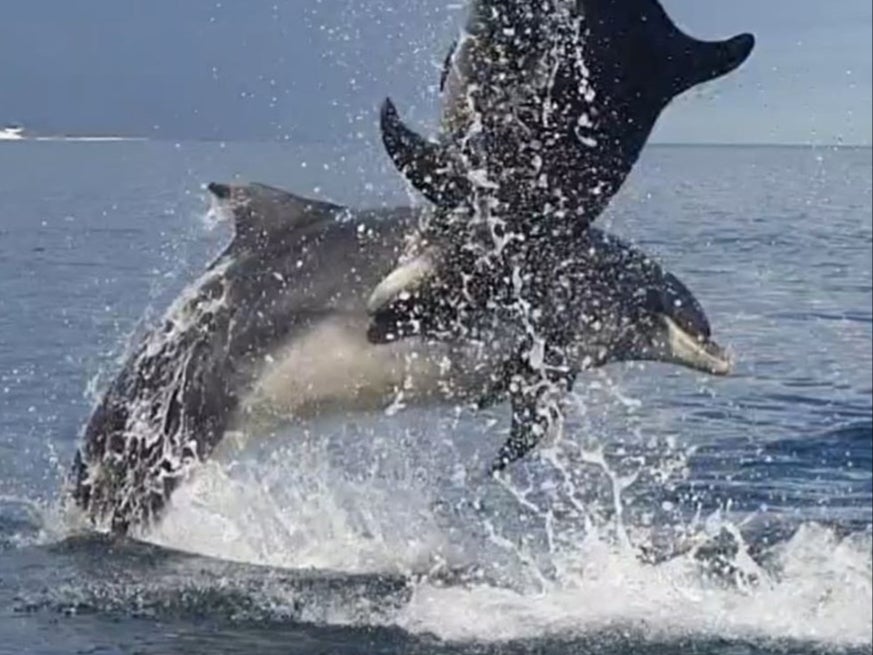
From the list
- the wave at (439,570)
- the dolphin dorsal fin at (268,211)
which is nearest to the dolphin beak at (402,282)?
the dolphin dorsal fin at (268,211)

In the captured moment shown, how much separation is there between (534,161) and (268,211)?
351 cm

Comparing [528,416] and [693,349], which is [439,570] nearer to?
[528,416]

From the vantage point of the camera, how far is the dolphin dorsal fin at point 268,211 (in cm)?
1401

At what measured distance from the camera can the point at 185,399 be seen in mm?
13969

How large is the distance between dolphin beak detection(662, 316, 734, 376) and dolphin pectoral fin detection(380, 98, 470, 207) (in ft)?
6.82

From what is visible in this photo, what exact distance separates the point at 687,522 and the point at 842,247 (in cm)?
619

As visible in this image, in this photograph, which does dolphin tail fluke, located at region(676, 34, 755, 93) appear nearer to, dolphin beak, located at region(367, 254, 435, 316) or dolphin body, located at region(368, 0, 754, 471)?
dolphin body, located at region(368, 0, 754, 471)

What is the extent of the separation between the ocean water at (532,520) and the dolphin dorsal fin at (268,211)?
0.80 meters

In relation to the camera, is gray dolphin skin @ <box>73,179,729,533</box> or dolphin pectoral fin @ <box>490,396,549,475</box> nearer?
gray dolphin skin @ <box>73,179,729,533</box>

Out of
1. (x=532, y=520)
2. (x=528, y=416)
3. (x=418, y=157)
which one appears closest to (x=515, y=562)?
(x=528, y=416)

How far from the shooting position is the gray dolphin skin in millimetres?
12688

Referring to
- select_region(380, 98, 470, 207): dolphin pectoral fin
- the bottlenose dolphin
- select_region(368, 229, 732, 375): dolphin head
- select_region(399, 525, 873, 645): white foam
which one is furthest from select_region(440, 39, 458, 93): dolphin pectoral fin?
select_region(399, 525, 873, 645): white foam

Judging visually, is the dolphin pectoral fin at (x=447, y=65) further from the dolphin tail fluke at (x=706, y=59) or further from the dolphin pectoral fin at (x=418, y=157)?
the dolphin tail fluke at (x=706, y=59)

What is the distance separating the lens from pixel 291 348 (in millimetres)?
13586
